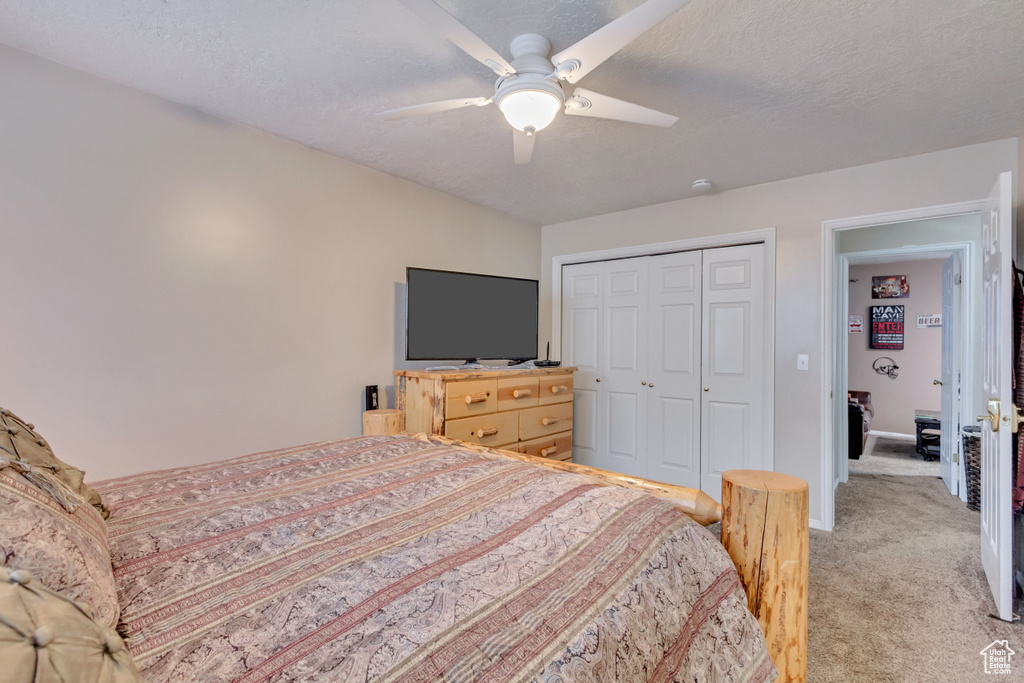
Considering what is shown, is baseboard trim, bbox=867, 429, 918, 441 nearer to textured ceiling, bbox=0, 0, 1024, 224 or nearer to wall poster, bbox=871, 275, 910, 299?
wall poster, bbox=871, 275, 910, 299

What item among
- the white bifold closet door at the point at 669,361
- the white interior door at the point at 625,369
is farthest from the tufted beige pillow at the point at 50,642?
the white interior door at the point at 625,369

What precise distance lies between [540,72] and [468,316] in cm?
188

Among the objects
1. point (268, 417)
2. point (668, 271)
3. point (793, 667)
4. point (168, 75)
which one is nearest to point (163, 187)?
point (168, 75)

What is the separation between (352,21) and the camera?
5.40ft

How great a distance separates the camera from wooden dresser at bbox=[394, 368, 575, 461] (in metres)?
2.82

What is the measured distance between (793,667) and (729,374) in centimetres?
259

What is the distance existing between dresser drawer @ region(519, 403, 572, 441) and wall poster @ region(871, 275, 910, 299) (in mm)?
5234

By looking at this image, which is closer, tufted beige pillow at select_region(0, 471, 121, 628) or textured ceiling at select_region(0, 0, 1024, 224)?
tufted beige pillow at select_region(0, 471, 121, 628)

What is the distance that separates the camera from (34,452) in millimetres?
938

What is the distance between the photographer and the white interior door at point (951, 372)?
3773mm

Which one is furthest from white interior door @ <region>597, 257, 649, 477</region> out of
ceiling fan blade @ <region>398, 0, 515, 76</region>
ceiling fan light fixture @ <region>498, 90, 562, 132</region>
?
ceiling fan blade @ <region>398, 0, 515, 76</region>

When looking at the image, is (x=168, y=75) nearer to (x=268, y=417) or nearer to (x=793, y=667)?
(x=268, y=417)

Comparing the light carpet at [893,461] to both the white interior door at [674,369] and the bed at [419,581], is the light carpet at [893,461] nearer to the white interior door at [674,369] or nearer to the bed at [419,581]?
the white interior door at [674,369]

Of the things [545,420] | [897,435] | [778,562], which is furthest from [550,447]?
[897,435]
